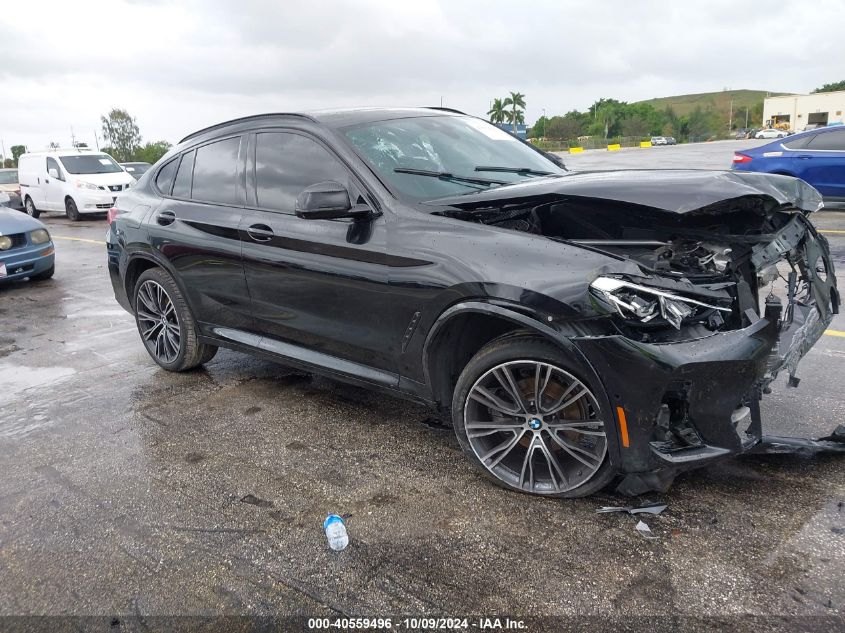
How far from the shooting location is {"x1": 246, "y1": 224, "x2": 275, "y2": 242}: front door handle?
4074 millimetres

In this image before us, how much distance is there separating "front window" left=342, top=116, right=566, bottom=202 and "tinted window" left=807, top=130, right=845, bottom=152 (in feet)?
31.4

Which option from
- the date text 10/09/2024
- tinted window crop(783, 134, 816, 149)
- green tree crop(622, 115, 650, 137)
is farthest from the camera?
green tree crop(622, 115, 650, 137)

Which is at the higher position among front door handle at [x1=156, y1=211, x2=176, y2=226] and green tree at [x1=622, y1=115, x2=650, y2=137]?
green tree at [x1=622, y1=115, x2=650, y2=137]

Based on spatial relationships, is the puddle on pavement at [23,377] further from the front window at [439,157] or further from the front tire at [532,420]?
the front tire at [532,420]

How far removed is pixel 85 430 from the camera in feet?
14.2

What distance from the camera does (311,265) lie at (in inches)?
151

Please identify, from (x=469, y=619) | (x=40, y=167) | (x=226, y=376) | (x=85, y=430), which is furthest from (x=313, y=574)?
(x=40, y=167)

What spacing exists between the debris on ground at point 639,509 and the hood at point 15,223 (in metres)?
8.71

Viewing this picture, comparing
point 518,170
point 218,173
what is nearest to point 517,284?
point 518,170

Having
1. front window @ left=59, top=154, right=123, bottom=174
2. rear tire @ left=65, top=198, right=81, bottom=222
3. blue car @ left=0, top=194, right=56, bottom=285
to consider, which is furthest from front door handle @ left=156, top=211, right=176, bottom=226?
front window @ left=59, top=154, right=123, bottom=174

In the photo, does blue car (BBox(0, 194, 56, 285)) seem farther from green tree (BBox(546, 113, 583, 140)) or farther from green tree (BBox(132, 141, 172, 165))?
green tree (BBox(546, 113, 583, 140))

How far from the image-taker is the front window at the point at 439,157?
3693mm

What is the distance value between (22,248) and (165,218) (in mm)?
5471

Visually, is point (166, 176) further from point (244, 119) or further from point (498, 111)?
point (498, 111)
